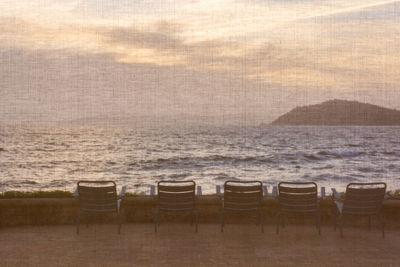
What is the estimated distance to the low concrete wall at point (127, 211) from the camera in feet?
21.6

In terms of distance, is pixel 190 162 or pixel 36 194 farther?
pixel 190 162

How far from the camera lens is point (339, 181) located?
32.3 m

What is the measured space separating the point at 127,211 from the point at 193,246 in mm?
1677

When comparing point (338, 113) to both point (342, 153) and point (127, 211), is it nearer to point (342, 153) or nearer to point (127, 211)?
point (342, 153)

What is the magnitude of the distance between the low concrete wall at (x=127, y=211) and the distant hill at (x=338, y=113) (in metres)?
45.6

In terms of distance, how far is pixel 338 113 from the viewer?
58.3 meters

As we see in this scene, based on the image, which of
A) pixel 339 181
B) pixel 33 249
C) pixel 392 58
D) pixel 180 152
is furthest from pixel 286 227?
pixel 180 152

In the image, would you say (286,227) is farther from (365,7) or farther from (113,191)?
(365,7)

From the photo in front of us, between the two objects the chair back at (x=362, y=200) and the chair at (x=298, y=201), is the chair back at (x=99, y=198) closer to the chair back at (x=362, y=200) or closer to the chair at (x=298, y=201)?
the chair at (x=298, y=201)

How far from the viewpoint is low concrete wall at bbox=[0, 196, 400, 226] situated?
21.6 feet

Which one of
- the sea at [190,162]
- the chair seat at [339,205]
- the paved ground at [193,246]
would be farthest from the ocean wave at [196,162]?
the chair seat at [339,205]

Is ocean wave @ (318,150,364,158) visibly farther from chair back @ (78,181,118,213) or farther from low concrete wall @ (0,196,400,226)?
chair back @ (78,181,118,213)

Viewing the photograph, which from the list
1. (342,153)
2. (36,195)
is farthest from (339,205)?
(342,153)

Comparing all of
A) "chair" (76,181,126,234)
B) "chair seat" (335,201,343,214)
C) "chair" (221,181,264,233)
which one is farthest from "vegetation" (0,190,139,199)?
"chair seat" (335,201,343,214)
